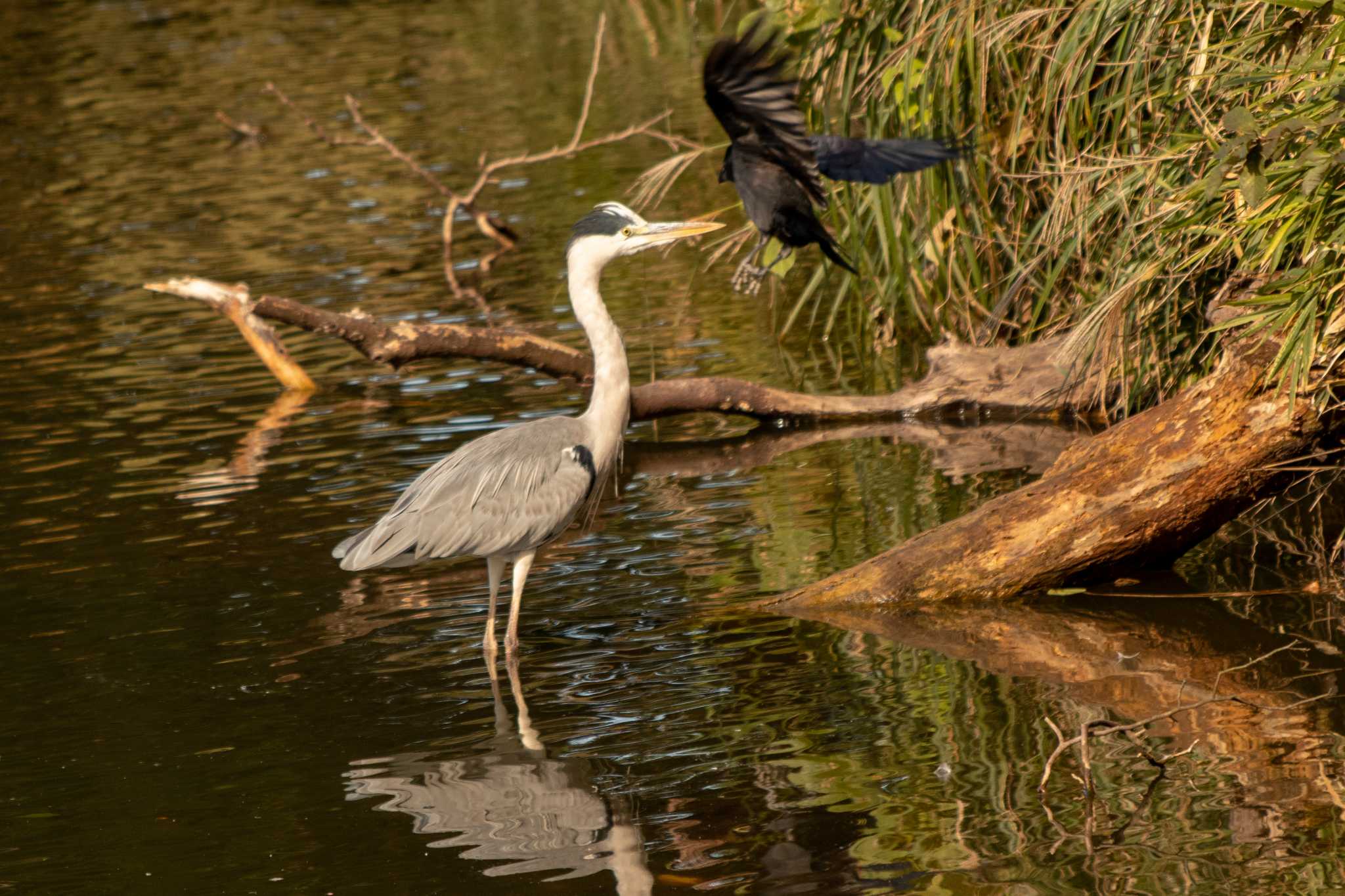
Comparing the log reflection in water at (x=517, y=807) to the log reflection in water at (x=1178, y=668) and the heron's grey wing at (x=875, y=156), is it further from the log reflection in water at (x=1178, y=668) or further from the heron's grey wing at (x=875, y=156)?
the heron's grey wing at (x=875, y=156)

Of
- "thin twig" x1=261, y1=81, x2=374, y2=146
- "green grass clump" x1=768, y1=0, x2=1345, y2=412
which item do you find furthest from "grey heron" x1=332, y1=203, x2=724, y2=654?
"thin twig" x1=261, y1=81, x2=374, y2=146

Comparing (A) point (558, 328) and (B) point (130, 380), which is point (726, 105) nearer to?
(A) point (558, 328)

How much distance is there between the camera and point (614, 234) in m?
6.71

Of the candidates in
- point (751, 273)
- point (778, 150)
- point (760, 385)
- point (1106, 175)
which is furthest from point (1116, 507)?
point (751, 273)

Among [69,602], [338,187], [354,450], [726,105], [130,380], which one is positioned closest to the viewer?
[726,105]

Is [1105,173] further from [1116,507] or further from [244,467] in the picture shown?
[244,467]

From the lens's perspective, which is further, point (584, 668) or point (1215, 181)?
point (584, 668)

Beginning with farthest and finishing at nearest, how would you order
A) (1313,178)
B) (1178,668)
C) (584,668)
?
(584,668)
(1178,668)
(1313,178)

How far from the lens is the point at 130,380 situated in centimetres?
1198

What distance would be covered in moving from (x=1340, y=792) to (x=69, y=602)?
5523mm

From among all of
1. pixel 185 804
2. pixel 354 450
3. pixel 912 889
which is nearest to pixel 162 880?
pixel 185 804

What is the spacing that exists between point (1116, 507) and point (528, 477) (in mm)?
2265

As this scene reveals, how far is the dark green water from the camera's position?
469 centimetres

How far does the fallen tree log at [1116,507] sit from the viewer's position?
588 cm
